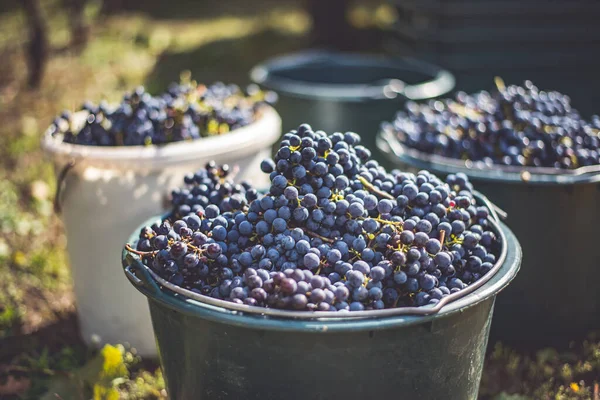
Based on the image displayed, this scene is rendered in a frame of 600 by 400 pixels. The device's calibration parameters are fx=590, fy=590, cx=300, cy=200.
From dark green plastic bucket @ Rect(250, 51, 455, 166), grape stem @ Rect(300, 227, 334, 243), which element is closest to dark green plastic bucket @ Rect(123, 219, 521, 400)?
grape stem @ Rect(300, 227, 334, 243)

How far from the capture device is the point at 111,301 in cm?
260

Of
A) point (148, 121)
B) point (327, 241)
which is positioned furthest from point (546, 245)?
point (148, 121)

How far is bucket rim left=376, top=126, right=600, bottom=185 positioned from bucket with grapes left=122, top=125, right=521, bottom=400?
1.68 ft

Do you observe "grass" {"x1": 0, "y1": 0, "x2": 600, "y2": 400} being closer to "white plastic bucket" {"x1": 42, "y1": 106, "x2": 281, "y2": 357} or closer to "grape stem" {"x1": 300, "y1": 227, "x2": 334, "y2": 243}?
"white plastic bucket" {"x1": 42, "y1": 106, "x2": 281, "y2": 357}

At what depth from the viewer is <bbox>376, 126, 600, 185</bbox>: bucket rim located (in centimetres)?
220

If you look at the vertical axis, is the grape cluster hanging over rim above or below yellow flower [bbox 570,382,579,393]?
above

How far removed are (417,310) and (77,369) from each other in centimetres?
168

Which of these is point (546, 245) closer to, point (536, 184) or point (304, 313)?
point (536, 184)

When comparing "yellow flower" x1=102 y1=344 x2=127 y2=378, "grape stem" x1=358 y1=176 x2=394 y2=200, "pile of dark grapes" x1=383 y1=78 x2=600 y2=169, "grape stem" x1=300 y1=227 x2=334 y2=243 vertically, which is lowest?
"yellow flower" x1=102 y1=344 x2=127 y2=378

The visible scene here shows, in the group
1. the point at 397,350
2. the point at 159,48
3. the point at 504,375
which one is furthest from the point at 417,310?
the point at 159,48

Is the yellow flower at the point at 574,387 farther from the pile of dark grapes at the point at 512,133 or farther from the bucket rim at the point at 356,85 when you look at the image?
the bucket rim at the point at 356,85

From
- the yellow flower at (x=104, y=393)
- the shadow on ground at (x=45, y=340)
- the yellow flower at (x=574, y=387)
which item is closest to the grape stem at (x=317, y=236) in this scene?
the yellow flower at (x=104, y=393)

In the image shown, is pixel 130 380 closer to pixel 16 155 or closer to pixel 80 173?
pixel 80 173

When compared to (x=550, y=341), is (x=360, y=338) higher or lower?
higher
